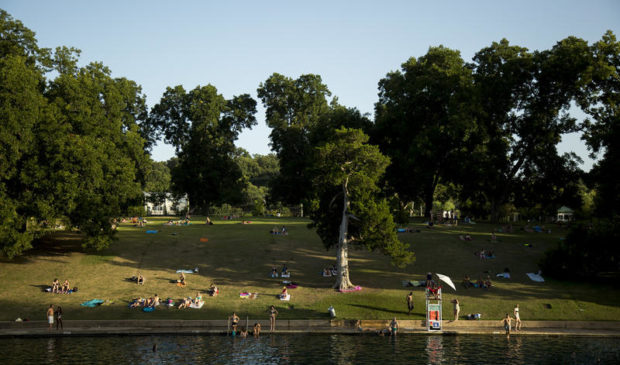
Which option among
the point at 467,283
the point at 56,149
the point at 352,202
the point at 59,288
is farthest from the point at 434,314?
the point at 56,149

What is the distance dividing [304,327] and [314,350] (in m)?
7.22

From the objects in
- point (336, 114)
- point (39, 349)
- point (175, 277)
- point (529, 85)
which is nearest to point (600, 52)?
point (529, 85)

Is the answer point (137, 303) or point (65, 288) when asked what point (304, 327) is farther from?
point (65, 288)

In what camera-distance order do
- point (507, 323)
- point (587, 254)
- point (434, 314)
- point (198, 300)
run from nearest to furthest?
point (507, 323)
point (434, 314)
point (198, 300)
point (587, 254)

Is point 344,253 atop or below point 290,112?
below

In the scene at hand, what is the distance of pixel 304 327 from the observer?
37.7m

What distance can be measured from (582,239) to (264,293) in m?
31.4

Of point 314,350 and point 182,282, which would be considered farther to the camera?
point 182,282

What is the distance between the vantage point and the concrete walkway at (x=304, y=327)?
117 feet

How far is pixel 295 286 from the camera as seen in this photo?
153 ft

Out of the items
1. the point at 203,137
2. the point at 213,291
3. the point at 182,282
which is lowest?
the point at 213,291

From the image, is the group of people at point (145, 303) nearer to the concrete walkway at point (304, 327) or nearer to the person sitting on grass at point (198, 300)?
the person sitting on grass at point (198, 300)

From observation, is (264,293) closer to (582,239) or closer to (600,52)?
(582,239)

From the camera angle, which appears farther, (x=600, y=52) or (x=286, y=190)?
(x=286, y=190)
